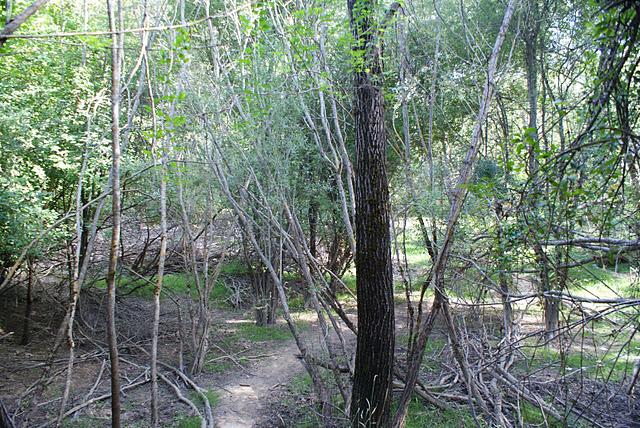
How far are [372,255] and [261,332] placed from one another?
199 inches

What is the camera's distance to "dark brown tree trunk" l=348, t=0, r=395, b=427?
4.18 metres

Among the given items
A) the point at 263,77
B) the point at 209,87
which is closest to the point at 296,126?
the point at 263,77

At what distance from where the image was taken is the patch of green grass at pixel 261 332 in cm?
838

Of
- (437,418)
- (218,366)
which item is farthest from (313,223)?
(437,418)

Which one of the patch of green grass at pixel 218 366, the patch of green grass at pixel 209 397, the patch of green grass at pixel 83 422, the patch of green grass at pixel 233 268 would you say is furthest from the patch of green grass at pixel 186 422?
the patch of green grass at pixel 233 268

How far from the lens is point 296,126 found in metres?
6.56

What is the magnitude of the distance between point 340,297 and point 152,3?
7.17m

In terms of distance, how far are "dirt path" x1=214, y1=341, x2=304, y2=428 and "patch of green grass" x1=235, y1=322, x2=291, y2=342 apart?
22.9 inches

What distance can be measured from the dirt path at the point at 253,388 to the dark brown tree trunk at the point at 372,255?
1869 millimetres

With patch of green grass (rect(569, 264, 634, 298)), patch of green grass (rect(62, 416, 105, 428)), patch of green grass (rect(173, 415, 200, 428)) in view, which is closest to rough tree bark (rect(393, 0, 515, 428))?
patch of green grass (rect(569, 264, 634, 298))

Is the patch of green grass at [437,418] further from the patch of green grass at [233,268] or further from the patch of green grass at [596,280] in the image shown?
the patch of green grass at [233,268]

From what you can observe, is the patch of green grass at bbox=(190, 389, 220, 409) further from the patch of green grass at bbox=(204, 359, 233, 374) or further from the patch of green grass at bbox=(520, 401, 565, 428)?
the patch of green grass at bbox=(520, 401, 565, 428)

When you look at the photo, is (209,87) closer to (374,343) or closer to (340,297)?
(374,343)

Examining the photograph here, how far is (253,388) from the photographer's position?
20.8ft
